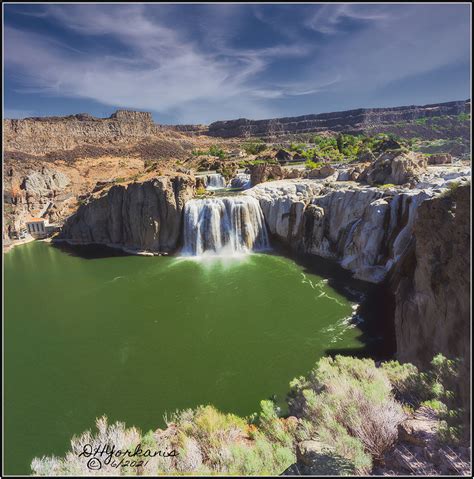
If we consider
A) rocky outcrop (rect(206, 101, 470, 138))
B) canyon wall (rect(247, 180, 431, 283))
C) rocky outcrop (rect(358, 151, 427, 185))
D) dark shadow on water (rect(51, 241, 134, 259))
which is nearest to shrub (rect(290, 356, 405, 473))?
canyon wall (rect(247, 180, 431, 283))

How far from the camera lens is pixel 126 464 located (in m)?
5.80

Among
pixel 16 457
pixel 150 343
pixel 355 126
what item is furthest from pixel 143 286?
pixel 355 126

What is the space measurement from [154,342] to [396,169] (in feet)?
73.9

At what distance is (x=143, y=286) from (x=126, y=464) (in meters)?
17.7

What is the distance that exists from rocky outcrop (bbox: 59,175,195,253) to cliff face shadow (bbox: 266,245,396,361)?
42.2 feet

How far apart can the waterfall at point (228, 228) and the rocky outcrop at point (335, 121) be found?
113m

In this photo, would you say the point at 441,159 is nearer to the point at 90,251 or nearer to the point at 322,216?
the point at 322,216

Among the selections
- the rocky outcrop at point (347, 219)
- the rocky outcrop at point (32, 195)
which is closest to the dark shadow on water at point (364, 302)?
the rocky outcrop at point (347, 219)

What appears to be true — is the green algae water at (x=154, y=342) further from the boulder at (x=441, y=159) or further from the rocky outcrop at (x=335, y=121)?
the rocky outcrop at (x=335, y=121)

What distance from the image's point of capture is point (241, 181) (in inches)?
1747

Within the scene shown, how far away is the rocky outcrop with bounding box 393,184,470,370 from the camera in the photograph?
894 centimetres

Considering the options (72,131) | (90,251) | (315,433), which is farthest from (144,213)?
(72,131)

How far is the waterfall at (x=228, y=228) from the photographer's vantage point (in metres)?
28.8

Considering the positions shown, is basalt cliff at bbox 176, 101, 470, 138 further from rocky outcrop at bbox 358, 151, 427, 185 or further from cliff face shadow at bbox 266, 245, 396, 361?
cliff face shadow at bbox 266, 245, 396, 361
